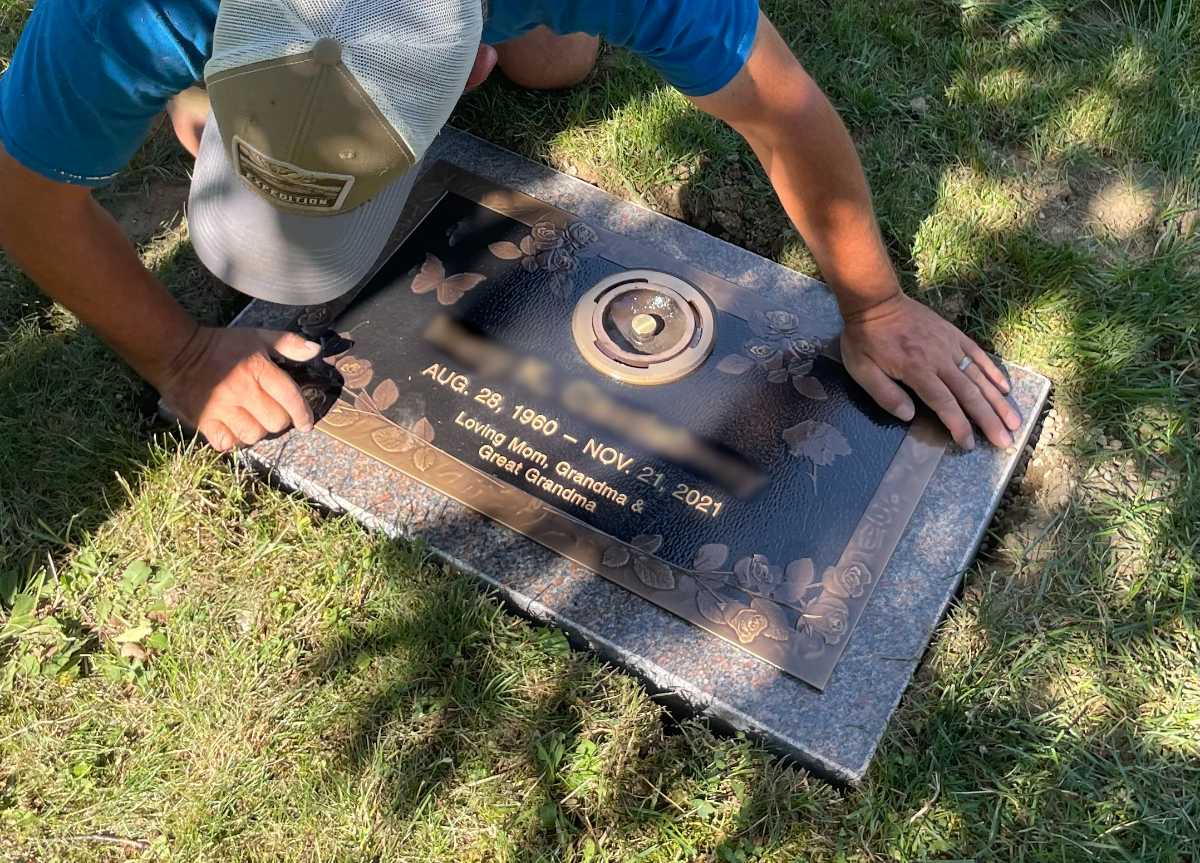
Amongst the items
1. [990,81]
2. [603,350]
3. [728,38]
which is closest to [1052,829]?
[603,350]

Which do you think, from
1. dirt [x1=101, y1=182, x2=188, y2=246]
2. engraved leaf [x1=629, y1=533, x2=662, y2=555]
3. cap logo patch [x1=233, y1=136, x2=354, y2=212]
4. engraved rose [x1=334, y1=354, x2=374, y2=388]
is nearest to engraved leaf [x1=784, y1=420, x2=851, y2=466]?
engraved leaf [x1=629, y1=533, x2=662, y2=555]

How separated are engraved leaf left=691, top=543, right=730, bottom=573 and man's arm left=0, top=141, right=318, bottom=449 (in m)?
0.91

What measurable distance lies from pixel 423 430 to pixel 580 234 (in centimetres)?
64

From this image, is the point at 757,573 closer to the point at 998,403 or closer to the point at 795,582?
the point at 795,582

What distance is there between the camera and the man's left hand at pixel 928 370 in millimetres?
2115

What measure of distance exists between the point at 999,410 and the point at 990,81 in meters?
1.21

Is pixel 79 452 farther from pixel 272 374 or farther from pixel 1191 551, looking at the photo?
pixel 1191 551

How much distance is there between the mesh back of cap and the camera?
133 centimetres

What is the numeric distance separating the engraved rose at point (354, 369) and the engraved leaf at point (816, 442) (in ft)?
3.10

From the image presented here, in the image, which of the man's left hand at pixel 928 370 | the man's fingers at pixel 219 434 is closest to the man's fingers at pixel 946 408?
the man's left hand at pixel 928 370

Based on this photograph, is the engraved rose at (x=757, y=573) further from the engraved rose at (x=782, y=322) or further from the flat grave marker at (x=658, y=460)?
the engraved rose at (x=782, y=322)

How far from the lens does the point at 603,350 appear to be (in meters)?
2.24

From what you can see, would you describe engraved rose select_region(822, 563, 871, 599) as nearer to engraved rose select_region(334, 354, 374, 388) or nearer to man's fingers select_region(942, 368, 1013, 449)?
man's fingers select_region(942, 368, 1013, 449)

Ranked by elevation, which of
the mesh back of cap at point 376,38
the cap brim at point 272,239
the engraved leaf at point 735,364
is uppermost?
the mesh back of cap at point 376,38
